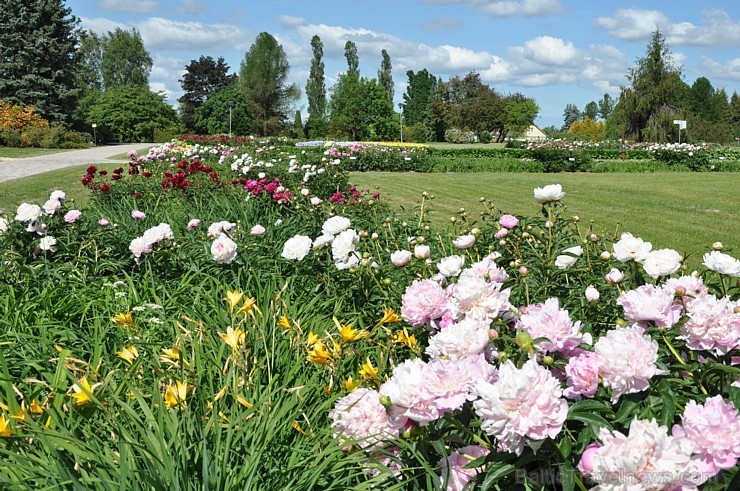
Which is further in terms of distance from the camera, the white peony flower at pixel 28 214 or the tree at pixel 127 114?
the tree at pixel 127 114

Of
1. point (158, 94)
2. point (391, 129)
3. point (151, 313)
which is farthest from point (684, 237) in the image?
point (158, 94)

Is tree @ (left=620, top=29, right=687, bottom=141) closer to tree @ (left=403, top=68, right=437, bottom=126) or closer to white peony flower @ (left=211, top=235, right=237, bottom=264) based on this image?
white peony flower @ (left=211, top=235, right=237, bottom=264)

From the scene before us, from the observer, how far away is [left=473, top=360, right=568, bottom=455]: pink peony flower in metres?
1.13

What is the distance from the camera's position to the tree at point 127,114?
134 feet

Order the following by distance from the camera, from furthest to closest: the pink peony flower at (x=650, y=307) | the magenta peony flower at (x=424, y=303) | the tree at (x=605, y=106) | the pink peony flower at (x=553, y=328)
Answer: the tree at (x=605, y=106) → the magenta peony flower at (x=424, y=303) → the pink peony flower at (x=650, y=307) → the pink peony flower at (x=553, y=328)

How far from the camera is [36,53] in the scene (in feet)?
103

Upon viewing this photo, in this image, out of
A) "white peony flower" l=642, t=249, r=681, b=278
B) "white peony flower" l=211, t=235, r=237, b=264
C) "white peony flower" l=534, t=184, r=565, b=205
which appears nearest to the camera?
"white peony flower" l=642, t=249, r=681, b=278

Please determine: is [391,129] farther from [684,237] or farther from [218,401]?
[218,401]

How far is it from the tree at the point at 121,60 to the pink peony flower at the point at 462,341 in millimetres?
59262

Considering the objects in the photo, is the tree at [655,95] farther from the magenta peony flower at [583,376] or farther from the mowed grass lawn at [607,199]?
the magenta peony flower at [583,376]

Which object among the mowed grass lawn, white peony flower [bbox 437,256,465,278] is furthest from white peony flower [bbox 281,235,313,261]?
the mowed grass lawn

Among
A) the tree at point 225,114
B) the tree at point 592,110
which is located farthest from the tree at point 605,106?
the tree at point 225,114

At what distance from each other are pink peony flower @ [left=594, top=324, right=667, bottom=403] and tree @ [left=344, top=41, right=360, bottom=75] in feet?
204

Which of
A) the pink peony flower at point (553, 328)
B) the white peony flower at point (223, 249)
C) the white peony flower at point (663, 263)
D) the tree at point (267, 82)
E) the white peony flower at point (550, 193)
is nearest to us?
the pink peony flower at point (553, 328)
